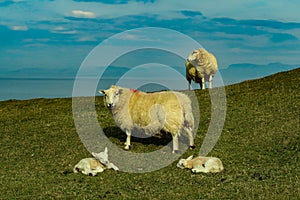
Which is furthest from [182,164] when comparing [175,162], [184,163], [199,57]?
[199,57]

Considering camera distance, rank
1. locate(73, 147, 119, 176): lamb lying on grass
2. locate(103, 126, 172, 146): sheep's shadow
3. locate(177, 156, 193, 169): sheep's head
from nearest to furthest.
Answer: locate(73, 147, 119, 176): lamb lying on grass
locate(177, 156, 193, 169): sheep's head
locate(103, 126, 172, 146): sheep's shadow

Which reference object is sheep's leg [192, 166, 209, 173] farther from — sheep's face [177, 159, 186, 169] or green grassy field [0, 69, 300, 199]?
sheep's face [177, 159, 186, 169]

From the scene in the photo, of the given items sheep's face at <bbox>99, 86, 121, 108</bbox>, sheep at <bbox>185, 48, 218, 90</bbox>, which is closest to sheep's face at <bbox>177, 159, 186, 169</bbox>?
sheep's face at <bbox>99, 86, 121, 108</bbox>

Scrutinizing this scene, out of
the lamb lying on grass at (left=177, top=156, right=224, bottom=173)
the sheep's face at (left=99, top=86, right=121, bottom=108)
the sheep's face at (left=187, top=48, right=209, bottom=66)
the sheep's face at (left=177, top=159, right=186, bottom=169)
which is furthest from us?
the sheep's face at (left=187, top=48, right=209, bottom=66)

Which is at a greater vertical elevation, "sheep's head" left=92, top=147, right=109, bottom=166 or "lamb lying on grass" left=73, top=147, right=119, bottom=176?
"sheep's head" left=92, top=147, right=109, bottom=166

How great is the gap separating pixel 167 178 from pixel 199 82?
25353 mm

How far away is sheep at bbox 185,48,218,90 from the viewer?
3919 centimetres

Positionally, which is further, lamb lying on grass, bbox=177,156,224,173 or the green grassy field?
lamb lying on grass, bbox=177,156,224,173

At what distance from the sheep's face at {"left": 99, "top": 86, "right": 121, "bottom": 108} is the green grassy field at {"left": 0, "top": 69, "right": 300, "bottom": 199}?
94.7 inches

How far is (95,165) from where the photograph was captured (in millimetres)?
17266

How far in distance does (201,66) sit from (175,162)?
21731 millimetres

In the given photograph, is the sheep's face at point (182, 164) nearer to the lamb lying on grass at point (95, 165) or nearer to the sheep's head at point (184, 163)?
the sheep's head at point (184, 163)

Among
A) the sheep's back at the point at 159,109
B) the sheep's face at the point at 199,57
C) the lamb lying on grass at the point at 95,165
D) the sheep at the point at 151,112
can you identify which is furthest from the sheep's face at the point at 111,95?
the sheep's face at the point at 199,57

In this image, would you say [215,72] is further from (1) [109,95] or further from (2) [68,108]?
(1) [109,95]
